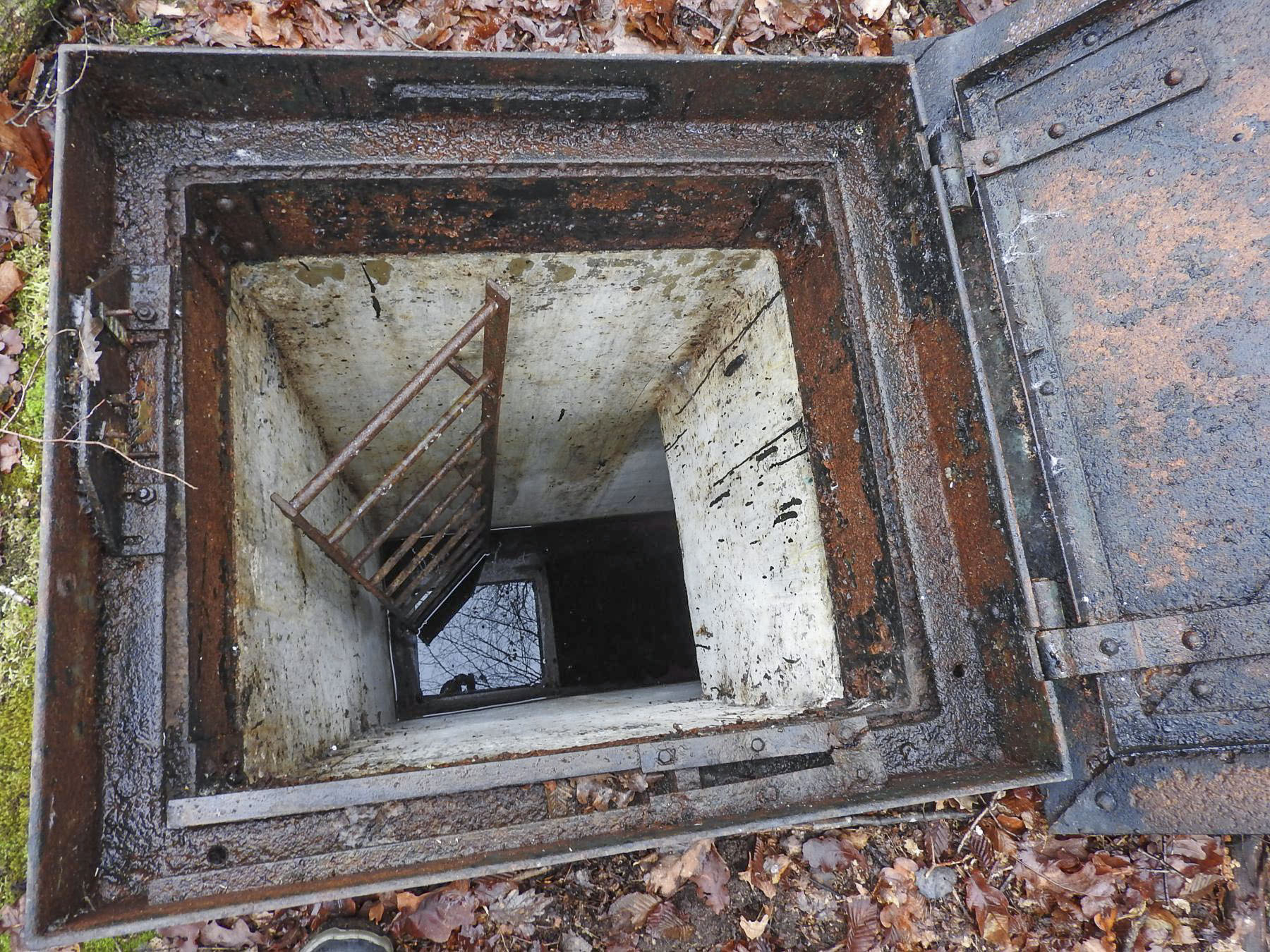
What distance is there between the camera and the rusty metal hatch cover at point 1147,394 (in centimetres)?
170

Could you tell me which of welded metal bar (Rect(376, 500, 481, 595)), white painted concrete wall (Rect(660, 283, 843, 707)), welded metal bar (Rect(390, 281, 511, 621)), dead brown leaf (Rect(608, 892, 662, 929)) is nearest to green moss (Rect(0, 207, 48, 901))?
welded metal bar (Rect(390, 281, 511, 621))

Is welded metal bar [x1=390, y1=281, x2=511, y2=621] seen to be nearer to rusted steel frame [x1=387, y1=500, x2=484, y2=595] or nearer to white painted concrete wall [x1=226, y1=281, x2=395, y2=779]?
rusted steel frame [x1=387, y1=500, x2=484, y2=595]

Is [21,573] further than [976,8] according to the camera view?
No

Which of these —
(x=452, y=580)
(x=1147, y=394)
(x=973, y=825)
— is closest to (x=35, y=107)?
(x=1147, y=394)

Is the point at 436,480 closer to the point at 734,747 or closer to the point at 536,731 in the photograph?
the point at 536,731

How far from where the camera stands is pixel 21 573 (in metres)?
1.99

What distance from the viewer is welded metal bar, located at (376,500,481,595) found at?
12.0 ft

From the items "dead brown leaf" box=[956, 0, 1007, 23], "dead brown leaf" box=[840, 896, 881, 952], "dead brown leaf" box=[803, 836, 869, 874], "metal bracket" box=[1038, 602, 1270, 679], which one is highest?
"dead brown leaf" box=[956, 0, 1007, 23]

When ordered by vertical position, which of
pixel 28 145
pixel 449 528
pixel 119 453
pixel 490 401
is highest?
pixel 28 145

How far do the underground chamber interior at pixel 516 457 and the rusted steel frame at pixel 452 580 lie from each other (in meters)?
0.29

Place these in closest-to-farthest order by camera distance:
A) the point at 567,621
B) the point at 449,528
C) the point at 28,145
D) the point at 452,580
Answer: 1. the point at 28,145
2. the point at 449,528
3. the point at 452,580
4. the point at 567,621

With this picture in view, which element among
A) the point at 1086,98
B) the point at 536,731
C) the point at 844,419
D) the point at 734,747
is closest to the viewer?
the point at 734,747

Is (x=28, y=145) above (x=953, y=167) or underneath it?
above

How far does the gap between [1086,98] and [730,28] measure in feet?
3.58
